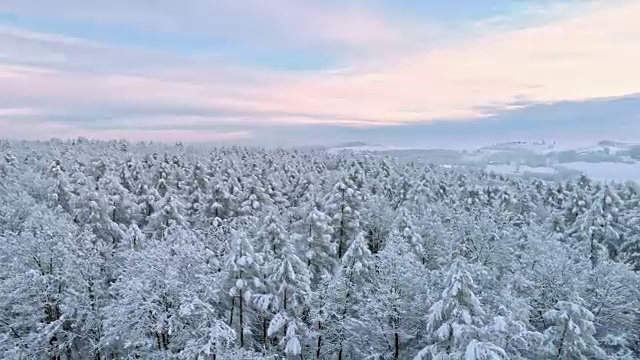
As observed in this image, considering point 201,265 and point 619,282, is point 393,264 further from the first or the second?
point 619,282

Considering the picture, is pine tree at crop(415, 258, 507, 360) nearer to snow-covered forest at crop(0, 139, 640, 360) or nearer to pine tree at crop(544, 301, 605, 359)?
snow-covered forest at crop(0, 139, 640, 360)

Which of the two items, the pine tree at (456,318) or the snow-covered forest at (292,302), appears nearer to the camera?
the pine tree at (456,318)

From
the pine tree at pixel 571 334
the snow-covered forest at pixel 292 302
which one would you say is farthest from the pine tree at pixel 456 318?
the pine tree at pixel 571 334

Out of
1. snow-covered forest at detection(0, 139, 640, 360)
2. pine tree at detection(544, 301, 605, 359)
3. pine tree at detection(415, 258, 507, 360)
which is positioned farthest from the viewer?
pine tree at detection(544, 301, 605, 359)

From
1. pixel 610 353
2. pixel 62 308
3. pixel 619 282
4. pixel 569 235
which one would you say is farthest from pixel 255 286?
pixel 569 235

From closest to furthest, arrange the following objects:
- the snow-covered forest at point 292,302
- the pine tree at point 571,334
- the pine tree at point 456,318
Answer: the pine tree at point 456,318 < the snow-covered forest at point 292,302 < the pine tree at point 571,334

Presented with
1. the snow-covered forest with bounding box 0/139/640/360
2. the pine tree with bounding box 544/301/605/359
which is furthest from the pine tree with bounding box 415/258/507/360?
the pine tree with bounding box 544/301/605/359

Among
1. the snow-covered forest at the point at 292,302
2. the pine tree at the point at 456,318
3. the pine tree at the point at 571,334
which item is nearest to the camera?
the pine tree at the point at 456,318

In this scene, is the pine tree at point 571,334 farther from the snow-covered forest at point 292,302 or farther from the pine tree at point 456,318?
the pine tree at point 456,318

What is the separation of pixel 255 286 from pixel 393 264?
20.5 ft

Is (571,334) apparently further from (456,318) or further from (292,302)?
(292,302)

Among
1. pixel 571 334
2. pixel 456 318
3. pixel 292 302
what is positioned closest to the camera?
pixel 456 318

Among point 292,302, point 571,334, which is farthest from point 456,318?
point 292,302

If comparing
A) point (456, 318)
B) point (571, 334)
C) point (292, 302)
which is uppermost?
point (456, 318)
